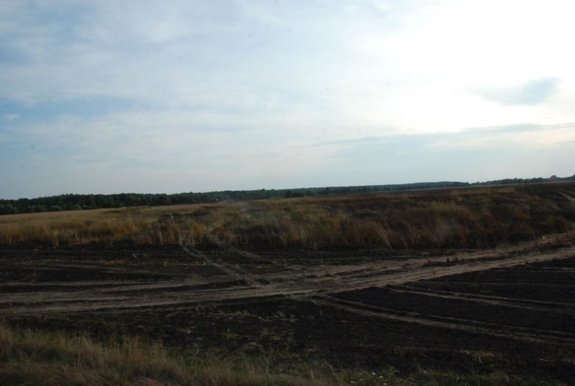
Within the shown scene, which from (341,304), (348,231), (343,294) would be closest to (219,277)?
(343,294)

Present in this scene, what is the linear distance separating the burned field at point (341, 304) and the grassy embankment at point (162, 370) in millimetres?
682

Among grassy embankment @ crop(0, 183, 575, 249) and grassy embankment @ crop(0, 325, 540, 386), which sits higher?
grassy embankment @ crop(0, 183, 575, 249)

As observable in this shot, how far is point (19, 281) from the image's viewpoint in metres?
17.6

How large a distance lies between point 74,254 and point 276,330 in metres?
16.4

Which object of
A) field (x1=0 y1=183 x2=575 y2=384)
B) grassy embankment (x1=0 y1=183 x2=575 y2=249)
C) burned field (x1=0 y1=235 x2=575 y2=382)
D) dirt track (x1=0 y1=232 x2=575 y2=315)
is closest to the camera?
field (x1=0 y1=183 x2=575 y2=384)

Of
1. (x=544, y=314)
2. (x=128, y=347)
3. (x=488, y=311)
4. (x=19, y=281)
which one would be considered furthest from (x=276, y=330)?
(x=19, y=281)

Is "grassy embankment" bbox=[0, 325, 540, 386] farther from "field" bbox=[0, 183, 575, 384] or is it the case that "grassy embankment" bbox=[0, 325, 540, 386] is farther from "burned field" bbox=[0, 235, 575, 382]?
"burned field" bbox=[0, 235, 575, 382]

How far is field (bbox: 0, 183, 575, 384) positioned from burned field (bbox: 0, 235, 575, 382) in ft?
0.15

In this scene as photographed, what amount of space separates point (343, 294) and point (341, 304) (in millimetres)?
1114

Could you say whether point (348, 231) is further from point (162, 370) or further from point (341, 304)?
point (162, 370)

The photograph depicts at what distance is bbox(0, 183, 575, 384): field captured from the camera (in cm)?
863

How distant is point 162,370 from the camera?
680cm

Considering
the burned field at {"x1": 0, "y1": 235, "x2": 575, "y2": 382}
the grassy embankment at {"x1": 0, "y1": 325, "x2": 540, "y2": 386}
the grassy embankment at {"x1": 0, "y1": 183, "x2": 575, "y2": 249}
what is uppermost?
the grassy embankment at {"x1": 0, "y1": 183, "x2": 575, "y2": 249}

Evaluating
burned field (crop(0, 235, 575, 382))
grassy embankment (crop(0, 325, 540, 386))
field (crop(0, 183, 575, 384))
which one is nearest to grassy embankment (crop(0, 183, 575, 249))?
field (crop(0, 183, 575, 384))
